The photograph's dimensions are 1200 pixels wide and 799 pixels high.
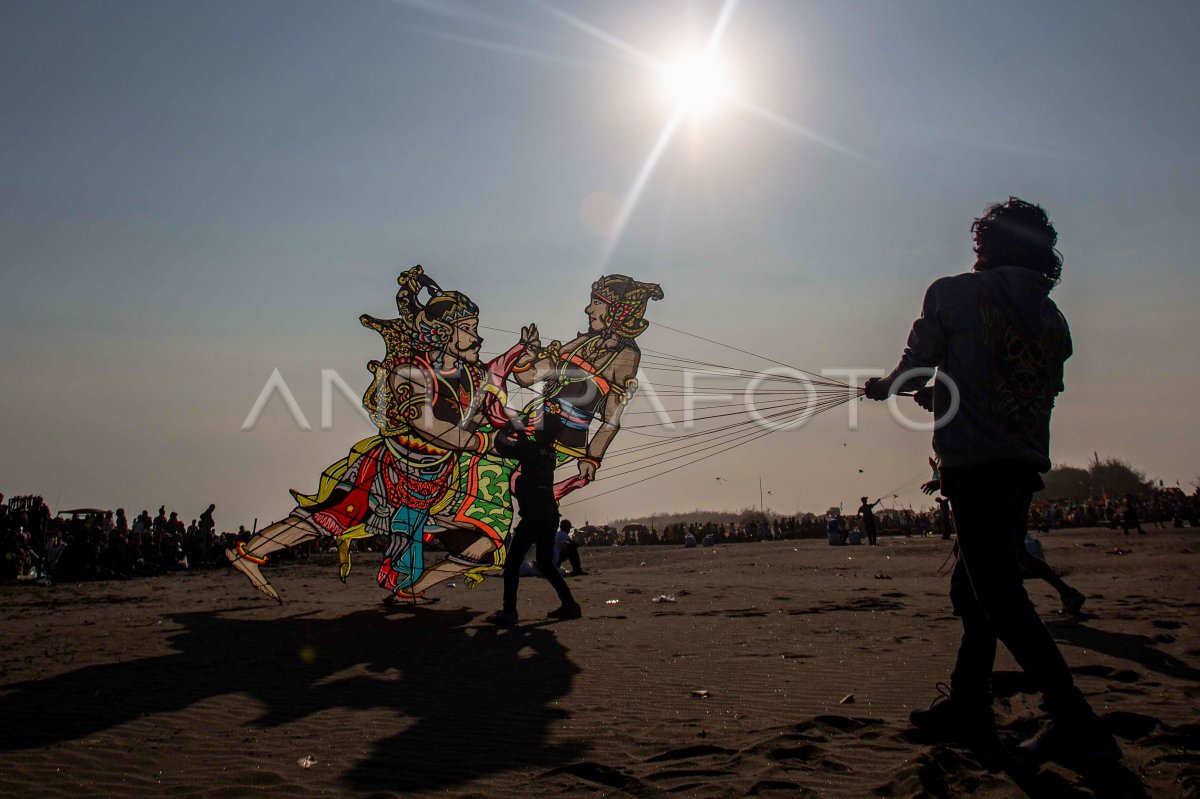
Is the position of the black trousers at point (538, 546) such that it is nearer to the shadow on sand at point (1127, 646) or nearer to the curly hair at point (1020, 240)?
the shadow on sand at point (1127, 646)

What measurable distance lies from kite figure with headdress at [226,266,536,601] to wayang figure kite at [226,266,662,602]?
0.05 feet

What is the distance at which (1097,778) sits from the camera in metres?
2.96

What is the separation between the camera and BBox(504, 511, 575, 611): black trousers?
857 centimetres

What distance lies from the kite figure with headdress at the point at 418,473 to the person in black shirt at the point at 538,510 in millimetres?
1787

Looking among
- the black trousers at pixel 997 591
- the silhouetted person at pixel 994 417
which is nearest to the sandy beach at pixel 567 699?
the black trousers at pixel 997 591

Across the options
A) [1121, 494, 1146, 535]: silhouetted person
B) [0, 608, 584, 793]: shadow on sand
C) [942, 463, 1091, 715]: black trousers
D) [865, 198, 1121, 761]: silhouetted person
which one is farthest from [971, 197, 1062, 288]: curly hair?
[1121, 494, 1146, 535]: silhouetted person

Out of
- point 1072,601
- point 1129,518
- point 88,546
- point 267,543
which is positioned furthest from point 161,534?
point 1129,518

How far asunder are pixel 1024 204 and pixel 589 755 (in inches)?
141

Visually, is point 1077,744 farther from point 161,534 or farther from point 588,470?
point 161,534

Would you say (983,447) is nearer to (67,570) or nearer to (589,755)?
(589,755)

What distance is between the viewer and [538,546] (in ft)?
28.5

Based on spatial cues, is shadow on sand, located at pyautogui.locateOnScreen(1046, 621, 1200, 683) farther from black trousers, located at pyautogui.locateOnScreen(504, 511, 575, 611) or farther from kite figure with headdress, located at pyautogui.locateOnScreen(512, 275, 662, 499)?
kite figure with headdress, located at pyautogui.locateOnScreen(512, 275, 662, 499)

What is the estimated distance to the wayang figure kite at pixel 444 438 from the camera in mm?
10266

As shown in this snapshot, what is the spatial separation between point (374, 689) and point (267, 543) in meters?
5.43
